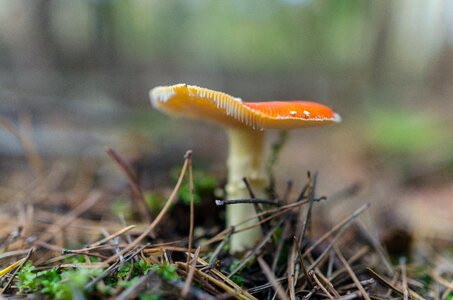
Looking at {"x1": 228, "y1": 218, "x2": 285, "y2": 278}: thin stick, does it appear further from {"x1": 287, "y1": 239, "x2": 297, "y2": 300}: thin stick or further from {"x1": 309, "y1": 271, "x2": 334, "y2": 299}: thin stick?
{"x1": 309, "y1": 271, "x2": 334, "y2": 299}: thin stick

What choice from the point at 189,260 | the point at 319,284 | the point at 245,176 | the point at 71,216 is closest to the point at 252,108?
the point at 245,176

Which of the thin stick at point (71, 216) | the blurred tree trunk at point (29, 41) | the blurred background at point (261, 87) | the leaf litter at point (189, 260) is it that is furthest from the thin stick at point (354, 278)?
the blurred tree trunk at point (29, 41)

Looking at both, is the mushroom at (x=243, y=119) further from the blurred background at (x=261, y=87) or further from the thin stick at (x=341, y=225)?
the blurred background at (x=261, y=87)

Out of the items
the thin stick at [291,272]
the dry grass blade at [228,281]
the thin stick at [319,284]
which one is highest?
the dry grass blade at [228,281]

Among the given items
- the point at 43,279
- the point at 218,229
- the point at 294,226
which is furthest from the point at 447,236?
the point at 43,279

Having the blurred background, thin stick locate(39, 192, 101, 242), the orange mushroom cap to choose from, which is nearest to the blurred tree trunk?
the blurred background

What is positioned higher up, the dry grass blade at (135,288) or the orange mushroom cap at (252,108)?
the orange mushroom cap at (252,108)

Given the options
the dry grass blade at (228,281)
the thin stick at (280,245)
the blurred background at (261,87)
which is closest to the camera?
the dry grass blade at (228,281)

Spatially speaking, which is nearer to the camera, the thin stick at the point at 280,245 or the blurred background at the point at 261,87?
the thin stick at the point at 280,245
